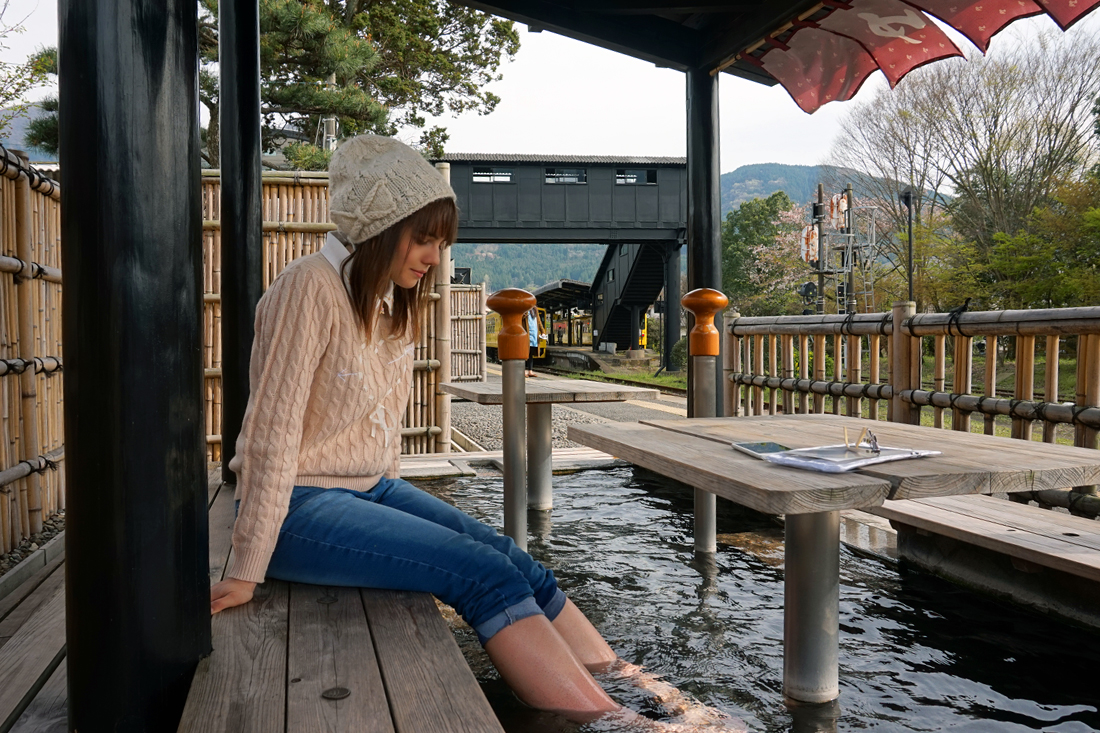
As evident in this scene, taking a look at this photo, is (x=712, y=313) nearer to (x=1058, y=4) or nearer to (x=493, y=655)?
(x=1058, y=4)

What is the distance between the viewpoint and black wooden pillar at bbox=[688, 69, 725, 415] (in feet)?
15.6

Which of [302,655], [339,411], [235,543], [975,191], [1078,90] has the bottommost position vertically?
[302,655]

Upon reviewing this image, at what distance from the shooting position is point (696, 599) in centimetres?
295

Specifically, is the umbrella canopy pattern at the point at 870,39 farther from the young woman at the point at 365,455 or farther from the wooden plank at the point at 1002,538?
the young woman at the point at 365,455

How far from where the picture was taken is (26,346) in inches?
144

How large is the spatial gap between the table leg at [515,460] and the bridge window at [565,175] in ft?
74.4

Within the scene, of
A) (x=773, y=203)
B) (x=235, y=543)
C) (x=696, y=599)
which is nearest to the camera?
(x=235, y=543)

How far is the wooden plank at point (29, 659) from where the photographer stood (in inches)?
56.2

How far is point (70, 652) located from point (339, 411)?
0.78 m

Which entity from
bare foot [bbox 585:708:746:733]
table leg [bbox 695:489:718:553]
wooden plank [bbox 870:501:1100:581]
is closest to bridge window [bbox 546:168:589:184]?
table leg [bbox 695:489:718:553]

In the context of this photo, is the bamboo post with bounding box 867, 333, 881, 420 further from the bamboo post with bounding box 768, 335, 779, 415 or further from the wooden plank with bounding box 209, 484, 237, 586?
the wooden plank with bounding box 209, 484, 237, 586

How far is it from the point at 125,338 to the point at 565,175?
25.9 metres

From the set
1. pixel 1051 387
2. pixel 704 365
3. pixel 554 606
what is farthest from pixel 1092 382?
pixel 554 606

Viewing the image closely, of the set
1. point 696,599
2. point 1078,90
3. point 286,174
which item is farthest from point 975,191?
point 696,599
